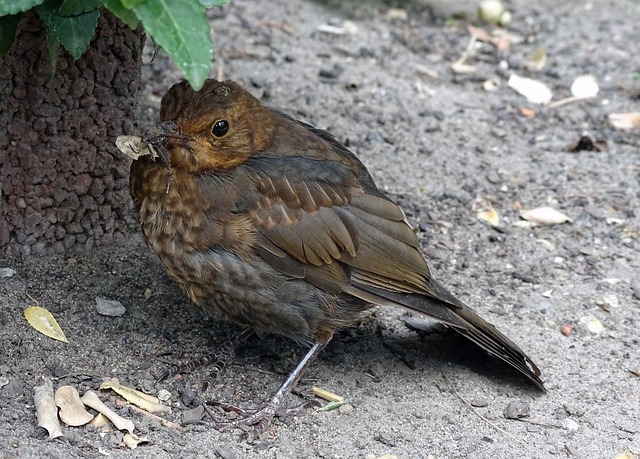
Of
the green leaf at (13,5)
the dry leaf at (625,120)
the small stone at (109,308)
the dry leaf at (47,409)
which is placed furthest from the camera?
the dry leaf at (625,120)

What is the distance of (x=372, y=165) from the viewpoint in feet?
17.4

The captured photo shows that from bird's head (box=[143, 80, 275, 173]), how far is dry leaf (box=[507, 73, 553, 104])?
3097 millimetres

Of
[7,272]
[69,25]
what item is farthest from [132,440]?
[69,25]

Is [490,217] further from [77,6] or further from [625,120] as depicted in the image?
[77,6]

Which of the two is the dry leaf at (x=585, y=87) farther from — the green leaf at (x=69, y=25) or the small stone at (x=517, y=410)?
the green leaf at (x=69, y=25)

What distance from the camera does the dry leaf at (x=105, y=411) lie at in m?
3.34

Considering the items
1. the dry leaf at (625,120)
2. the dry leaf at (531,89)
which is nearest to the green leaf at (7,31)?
the dry leaf at (531,89)

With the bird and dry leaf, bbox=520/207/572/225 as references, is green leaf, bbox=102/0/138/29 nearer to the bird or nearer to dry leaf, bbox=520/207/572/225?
the bird

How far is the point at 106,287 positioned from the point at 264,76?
2.28 m

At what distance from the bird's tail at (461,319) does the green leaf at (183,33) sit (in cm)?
140

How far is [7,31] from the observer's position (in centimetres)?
328

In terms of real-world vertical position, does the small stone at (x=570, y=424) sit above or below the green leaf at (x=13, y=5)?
below

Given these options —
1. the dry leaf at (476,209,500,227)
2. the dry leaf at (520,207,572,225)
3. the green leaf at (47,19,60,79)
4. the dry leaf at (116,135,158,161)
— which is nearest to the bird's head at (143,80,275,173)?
the dry leaf at (116,135,158,161)

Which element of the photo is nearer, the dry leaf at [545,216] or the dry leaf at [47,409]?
the dry leaf at [47,409]
